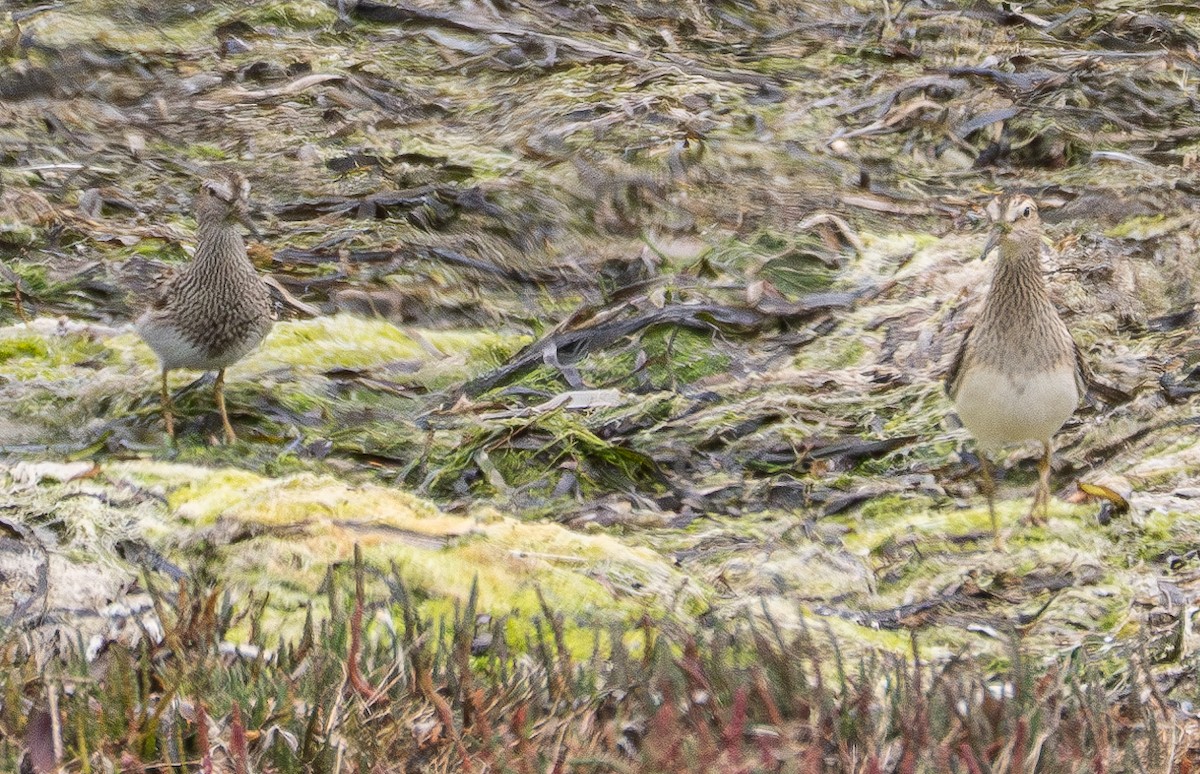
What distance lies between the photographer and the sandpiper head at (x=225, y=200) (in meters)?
6.99

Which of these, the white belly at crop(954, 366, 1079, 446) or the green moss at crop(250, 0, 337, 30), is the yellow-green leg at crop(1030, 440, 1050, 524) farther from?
the green moss at crop(250, 0, 337, 30)

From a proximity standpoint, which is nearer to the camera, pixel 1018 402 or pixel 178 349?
pixel 1018 402

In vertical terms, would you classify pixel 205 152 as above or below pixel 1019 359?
below

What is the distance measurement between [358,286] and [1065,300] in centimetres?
352

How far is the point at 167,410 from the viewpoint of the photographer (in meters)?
7.05

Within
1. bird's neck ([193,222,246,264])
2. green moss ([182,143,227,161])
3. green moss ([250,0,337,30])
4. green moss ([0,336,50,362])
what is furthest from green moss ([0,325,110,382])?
green moss ([250,0,337,30])

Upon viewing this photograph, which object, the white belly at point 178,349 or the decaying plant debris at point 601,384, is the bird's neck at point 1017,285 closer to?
the decaying plant debris at point 601,384

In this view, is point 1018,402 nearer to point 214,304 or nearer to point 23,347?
point 214,304

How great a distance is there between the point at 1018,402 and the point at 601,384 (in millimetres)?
2038

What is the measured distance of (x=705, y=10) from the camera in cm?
1132

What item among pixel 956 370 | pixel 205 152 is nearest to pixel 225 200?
pixel 205 152

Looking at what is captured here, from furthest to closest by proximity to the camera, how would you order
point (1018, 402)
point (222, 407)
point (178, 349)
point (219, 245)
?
point (219, 245), point (222, 407), point (178, 349), point (1018, 402)

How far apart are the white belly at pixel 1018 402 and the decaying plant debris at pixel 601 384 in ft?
1.14

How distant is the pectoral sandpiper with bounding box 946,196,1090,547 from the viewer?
5.85 m
